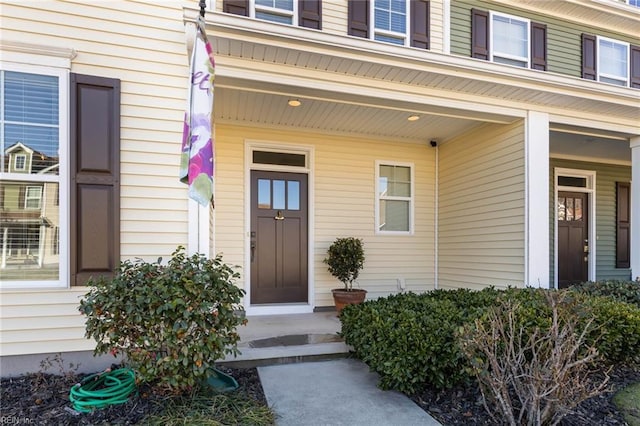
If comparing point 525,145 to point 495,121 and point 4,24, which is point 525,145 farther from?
point 4,24

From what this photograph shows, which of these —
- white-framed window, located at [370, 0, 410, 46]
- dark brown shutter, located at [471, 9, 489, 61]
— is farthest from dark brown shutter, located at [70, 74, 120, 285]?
dark brown shutter, located at [471, 9, 489, 61]

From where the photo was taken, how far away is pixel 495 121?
4820 mm

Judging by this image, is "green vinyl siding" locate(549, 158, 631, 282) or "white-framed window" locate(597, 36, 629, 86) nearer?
"white-framed window" locate(597, 36, 629, 86)

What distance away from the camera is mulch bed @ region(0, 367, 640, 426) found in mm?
2361

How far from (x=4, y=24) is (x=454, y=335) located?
4.26 m

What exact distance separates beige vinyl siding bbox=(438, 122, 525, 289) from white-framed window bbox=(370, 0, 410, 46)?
178 centimetres

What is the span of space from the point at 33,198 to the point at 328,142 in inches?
145

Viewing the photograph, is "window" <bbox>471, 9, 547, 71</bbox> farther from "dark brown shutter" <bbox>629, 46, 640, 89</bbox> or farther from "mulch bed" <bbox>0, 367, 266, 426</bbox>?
"mulch bed" <bbox>0, 367, 266, 426</bbox>

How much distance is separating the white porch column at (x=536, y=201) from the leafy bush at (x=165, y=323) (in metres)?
3.81

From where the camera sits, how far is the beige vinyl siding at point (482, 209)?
15.6 feet

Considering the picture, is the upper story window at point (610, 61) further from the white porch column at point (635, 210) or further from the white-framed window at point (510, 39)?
the white porch column at point (635, 210)

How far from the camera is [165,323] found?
7.85 feet

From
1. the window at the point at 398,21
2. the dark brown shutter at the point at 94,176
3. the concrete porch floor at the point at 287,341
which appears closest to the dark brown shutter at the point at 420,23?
the window at the point at 398,21

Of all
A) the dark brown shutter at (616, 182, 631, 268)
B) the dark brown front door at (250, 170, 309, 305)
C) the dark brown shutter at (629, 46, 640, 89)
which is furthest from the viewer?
the dark brown shutter at (616, 182, 631, 268)
